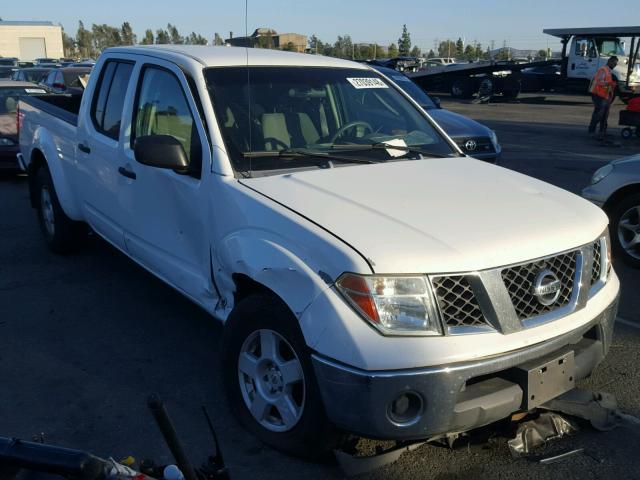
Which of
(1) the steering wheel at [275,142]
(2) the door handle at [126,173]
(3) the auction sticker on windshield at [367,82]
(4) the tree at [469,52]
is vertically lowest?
(2) the door handle at [126,173]

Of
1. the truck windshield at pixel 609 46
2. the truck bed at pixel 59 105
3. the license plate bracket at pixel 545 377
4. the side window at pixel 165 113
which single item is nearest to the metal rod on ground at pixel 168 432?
the license plate bracket at pixel 545 377

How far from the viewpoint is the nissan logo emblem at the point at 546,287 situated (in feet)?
10.1

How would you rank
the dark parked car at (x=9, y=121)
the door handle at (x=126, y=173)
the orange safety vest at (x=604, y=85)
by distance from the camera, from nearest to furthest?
1. the door handle at (x=126, y=173)
2. the dark parked car at (x=9, y=121)
3. the orange safety vest at (x=604, y=85)

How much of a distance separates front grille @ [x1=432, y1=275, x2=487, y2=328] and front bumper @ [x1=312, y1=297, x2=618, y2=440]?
0.17 m

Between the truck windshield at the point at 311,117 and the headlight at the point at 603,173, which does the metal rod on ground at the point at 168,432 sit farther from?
the headlight at the point at 603,173

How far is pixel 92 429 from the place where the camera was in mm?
3676

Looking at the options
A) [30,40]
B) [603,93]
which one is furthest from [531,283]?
[30,40]

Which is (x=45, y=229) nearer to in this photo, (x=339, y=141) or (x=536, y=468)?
(x=339, y=141)

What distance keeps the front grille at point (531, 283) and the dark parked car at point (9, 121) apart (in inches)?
370

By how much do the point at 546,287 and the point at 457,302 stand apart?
472 millimetres

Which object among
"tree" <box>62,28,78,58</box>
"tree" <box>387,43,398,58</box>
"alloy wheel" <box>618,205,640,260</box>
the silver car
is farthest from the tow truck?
"tree" <box>62,28,78,58</box>

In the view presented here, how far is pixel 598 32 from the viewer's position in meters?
25.7

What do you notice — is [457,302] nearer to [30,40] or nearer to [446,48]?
[30,40]

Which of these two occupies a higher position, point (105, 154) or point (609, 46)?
point (609, 46)
